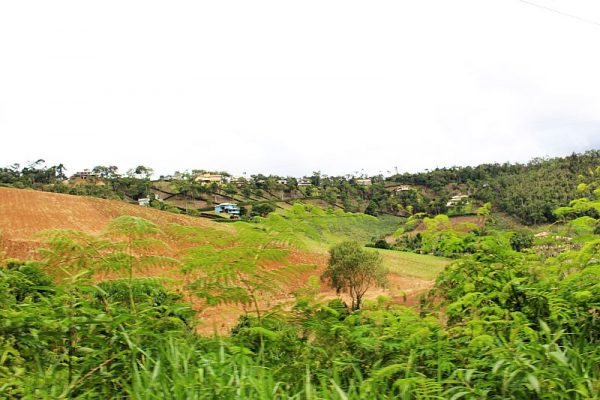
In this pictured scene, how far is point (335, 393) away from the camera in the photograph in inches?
74.1

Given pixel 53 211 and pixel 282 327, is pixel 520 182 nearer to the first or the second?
pixel 53 211

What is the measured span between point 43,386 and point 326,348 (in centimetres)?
139

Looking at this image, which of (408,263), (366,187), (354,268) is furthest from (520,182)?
(354,268)

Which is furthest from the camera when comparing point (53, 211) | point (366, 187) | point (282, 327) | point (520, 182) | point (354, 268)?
point (366, 187)

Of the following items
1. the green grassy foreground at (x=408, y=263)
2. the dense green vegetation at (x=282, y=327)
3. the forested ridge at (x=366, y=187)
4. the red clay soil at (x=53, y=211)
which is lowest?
the green grassy foreground at (x=408, y=263)

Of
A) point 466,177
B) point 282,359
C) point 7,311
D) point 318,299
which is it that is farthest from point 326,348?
point 466,177

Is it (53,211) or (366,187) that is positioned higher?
(366,187)

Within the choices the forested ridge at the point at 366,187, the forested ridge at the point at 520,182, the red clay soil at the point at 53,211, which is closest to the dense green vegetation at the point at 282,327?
the red clay soil at the point at 53,211

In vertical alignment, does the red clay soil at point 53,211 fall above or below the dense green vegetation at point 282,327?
above

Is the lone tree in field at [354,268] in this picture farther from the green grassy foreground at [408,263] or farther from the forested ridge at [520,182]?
the forested ridge at [520,182]

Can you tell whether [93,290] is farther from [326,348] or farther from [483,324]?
[483,324]

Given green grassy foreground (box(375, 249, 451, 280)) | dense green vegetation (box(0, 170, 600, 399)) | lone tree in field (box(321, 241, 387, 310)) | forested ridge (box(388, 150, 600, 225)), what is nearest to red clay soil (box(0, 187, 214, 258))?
lone tree in field (box(321, 241, 387, 310))

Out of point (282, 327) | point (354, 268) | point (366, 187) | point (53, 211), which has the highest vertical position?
point (366, 187)

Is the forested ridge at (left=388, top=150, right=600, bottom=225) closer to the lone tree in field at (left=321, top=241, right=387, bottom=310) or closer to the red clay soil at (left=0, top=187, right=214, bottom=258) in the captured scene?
the lone tree in field at (left=321, top=241, right=387, bottom=310)
